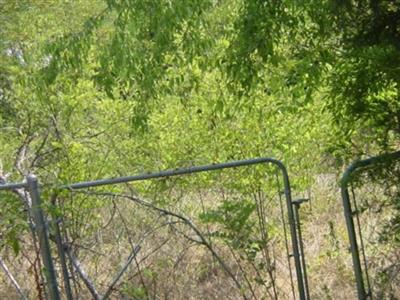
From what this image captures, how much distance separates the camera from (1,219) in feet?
15.1

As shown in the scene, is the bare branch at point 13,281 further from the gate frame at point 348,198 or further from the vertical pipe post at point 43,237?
the gate frame at point 348,198

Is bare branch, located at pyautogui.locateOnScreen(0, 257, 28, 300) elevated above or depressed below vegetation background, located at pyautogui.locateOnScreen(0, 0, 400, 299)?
below

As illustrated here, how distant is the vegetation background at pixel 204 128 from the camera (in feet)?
13.0

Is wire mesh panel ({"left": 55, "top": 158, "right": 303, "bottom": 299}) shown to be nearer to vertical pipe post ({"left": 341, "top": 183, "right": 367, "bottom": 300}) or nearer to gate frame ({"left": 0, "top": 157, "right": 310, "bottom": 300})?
gate frame ({"left": 0, "top": 157, "right": 310, "bottom": 300})

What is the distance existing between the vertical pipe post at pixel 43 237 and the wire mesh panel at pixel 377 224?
1.84m

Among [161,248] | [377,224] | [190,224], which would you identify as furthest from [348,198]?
[161,248]

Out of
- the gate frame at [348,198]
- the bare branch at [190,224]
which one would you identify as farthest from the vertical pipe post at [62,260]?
the gate frame at [348,198]

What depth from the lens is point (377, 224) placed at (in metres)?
4.94

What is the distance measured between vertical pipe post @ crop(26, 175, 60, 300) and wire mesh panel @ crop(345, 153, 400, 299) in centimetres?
184

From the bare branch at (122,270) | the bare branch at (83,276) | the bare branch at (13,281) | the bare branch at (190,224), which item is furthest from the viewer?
the bare branch at (13,281)

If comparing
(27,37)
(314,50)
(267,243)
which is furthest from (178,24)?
(27,37)


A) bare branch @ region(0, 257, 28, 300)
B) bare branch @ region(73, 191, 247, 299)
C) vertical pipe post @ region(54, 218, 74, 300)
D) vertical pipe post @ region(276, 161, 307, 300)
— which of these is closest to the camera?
vertical pipe post @ region(276, 161, 307, 300)

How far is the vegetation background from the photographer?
13.0 feet

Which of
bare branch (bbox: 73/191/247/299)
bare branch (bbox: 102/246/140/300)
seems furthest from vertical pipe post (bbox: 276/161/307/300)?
bare branch (bbox: 102/246/140/300)
